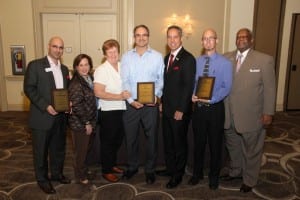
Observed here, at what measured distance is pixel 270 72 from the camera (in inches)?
107

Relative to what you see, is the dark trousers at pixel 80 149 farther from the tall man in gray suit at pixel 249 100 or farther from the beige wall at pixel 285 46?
the beige wall at pixel 285 46

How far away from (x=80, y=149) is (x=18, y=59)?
427cm

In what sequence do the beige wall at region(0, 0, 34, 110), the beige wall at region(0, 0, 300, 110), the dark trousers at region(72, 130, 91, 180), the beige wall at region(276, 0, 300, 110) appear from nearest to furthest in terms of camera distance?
the dark trousers at region(72, 130, 91, 180) → the beige wall at region(0, 0, 300, 110) → the beige wall at region(0, 0, 34, 110) → the beige wall at region(276, 0, 300, 110)

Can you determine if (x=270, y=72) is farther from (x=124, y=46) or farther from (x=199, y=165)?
(x=124, y=46)

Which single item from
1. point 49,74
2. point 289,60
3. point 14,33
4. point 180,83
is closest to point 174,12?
point 289,60

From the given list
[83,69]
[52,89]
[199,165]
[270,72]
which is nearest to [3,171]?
[52,89]

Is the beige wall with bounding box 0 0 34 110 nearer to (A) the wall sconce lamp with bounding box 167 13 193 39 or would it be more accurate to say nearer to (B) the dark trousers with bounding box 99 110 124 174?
(A) the wall sconce lamp with bounding box 167 13 193 39

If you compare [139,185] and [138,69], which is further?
[139,185]

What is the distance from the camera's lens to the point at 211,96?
9.02ft

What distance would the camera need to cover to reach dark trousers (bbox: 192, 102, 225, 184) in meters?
2.83

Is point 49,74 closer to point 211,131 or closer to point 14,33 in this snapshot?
point 211,131

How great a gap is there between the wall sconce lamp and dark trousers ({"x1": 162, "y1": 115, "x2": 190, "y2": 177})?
3.63 metres

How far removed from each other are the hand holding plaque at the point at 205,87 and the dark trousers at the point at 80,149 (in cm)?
124

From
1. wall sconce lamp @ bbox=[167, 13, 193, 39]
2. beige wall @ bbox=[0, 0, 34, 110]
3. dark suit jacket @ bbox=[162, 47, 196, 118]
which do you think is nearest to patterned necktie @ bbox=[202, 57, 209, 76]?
dark suit jacket @ bbox=[162, 47, 196, 118]
